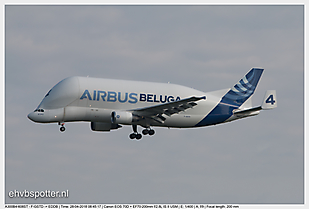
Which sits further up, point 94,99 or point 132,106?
point 94,99

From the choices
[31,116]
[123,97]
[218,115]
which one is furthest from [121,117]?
[218,115]

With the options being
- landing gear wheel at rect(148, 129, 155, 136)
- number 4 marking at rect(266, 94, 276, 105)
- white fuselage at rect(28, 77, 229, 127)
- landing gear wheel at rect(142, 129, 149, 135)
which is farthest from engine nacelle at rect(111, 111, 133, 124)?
number 4 marking at rect(266, 94, 276, 105)

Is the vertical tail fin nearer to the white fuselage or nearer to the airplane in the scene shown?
the airplane

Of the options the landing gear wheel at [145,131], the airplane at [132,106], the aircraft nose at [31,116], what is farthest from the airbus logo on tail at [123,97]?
the aircraft nose at [31,116]

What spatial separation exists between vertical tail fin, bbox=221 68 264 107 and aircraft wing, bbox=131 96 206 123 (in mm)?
8643

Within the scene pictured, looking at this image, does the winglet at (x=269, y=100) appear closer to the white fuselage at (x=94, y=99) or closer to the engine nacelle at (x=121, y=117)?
the white fuselage at (x=94, y=99)

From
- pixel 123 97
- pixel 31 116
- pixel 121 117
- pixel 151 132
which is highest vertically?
pixel 123 97

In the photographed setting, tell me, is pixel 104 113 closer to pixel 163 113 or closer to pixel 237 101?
pixel 163 113

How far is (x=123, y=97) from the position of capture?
6100cm

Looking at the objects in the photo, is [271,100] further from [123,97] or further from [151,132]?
[123,97]

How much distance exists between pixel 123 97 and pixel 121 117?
278 cm

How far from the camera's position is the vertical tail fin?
2677 inches

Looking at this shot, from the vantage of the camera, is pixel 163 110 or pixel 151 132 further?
→ pixel 151 132

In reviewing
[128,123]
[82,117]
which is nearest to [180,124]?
[128,123]
